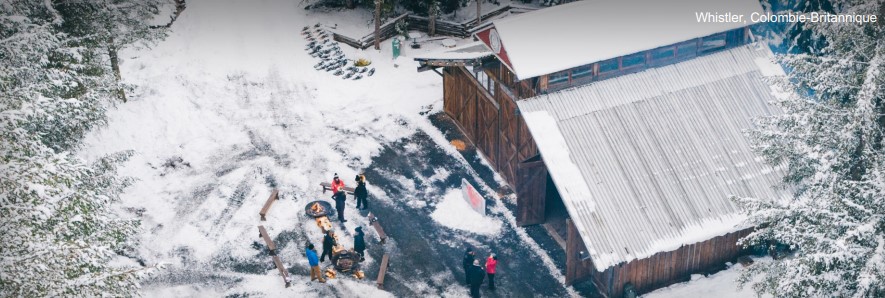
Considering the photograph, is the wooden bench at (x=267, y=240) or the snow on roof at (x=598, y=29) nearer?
the snow on roof at (x=598, y=29)

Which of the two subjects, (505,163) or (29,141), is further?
(505,163)

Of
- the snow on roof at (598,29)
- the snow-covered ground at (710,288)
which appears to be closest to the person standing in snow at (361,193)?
the snow on roof at (598,29)

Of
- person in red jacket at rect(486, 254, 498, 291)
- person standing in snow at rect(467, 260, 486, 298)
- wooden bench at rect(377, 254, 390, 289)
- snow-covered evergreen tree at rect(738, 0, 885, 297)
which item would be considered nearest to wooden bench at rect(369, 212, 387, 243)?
wooden bench at rect(377, 254, 390, 289)

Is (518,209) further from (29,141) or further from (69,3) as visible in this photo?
(69,3)

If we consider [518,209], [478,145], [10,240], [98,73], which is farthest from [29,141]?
[478,145]

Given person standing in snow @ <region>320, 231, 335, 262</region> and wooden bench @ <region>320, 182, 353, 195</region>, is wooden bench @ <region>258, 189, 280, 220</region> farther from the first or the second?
person standing in snow @ <region>320, 231, 335, 262</region>

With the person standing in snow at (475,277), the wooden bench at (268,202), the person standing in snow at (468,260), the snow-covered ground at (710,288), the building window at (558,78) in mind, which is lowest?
the snow-covered ground at (710,288)

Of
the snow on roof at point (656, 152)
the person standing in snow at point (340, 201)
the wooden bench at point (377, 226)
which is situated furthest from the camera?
the person standing in snow at point (340, 201)

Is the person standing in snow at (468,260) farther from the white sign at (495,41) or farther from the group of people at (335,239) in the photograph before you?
the white sign at (495,41)
